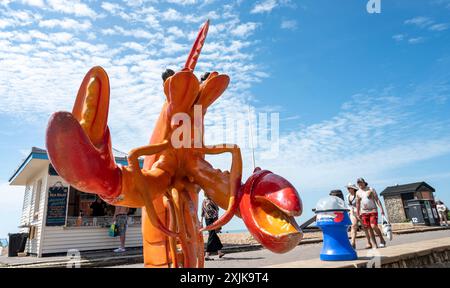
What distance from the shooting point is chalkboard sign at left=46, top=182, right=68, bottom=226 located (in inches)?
391

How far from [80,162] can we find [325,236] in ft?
14.3

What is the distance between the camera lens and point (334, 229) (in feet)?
Answer: 16.4

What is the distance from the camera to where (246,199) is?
5.78 feet

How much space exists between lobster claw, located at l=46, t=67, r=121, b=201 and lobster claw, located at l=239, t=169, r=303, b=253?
28.2 inches

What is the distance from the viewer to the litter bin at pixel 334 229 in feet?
15.6

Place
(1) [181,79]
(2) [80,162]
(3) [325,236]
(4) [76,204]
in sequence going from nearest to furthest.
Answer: (2) [80,162] → (1) [181,79] → (3) [325,236] → (4) [76,204]

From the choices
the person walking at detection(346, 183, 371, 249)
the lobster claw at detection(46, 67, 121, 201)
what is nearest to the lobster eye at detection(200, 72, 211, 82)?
the lobster claw at detection(46, 67, 121, 201)

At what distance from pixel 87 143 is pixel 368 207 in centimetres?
657

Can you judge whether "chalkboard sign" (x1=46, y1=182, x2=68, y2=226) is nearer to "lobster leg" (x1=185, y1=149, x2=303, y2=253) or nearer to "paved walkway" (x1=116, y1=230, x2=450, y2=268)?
"paved walkway" (x1=116, y1=230, x2=450, y2=268)

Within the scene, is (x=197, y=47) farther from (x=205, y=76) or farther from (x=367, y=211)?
(x=367, y=211)

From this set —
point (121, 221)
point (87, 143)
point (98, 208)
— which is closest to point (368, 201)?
point (87, 143)
